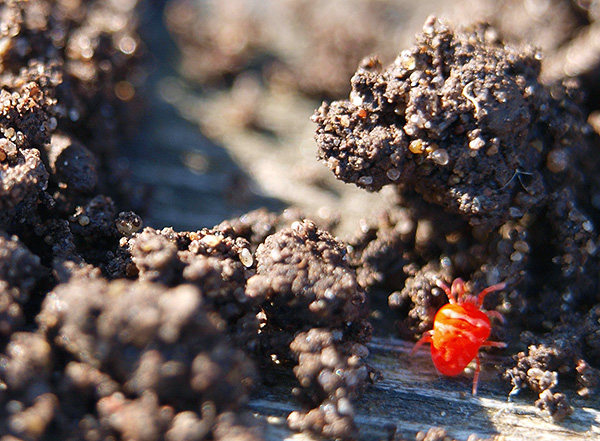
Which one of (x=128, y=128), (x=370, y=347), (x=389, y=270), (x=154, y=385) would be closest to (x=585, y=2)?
(x=389, y=270)

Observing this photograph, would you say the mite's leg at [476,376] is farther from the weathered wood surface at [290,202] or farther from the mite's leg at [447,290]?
the mite's leg at [447,290]

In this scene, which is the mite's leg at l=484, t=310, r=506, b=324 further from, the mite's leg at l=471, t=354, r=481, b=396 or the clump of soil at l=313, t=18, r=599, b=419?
the mite's leg at l=471, t=354, r=481, b=396

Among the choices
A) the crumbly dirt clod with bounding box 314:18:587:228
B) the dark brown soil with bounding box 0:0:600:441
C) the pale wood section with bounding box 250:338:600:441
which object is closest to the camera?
the dark brown soil with bounding box 0:0:600:441

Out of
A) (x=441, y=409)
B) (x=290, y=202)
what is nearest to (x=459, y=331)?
(x=441, y=409)

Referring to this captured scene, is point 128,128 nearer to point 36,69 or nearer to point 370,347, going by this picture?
point 36,69

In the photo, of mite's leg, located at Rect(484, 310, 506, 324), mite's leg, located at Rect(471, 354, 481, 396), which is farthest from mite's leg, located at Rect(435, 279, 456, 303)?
mite's leg, located at Rect(471, 354, 481, 396)
